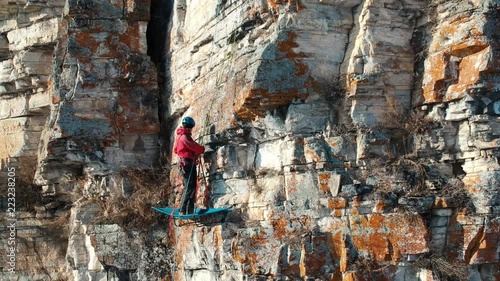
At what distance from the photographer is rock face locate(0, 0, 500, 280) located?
8.59m

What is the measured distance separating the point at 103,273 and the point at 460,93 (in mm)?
6764

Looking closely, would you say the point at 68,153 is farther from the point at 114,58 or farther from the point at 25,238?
the point at 25,238

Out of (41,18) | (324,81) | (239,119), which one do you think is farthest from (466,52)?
(41,18)

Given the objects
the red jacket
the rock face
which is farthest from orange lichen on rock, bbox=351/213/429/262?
the red jacket

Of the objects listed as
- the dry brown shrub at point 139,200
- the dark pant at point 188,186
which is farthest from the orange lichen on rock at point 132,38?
the dark pant at point 188,186

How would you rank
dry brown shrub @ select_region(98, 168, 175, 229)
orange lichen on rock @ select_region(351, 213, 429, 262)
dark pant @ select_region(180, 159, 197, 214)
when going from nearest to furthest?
orange lichen on rock @ select_region(351, 213, 429, 262) → dark pant @ select_region(180, 159, 197, 214) → dry brown shrub @ select_region(98, 168, 175, 229)

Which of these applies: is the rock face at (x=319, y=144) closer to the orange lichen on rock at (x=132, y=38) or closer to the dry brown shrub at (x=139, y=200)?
the dry brown shrub at (x=139, y=200)

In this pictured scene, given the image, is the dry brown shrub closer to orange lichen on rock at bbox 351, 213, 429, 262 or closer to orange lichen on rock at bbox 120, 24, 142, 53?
orange lichen on rock at bbox 120, 24, 142, 53

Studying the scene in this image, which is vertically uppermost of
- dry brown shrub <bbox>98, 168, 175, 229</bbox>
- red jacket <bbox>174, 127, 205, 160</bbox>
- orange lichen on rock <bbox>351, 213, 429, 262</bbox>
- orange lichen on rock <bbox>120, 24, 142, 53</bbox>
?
orange lichen on rock <bbox>120, 24, 142, 53</bbox>

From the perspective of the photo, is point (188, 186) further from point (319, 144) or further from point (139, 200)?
point (319, 144)

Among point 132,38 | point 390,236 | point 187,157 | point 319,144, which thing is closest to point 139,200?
point 187,157

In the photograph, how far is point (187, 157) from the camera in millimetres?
10586

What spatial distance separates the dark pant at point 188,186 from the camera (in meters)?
10.6

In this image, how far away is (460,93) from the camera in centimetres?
881
